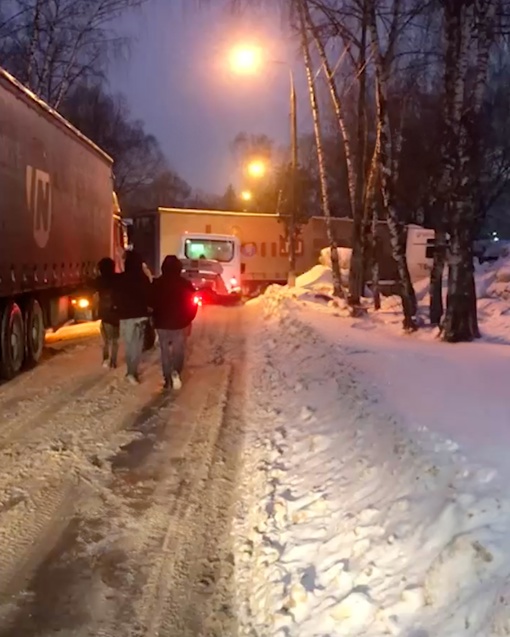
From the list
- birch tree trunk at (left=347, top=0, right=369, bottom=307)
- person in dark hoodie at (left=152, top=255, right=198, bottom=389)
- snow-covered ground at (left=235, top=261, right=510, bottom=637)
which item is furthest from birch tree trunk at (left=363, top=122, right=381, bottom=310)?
snow-covered ground at (left=235, top=261, right=510, bottom=637)

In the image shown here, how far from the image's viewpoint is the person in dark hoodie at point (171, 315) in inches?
498

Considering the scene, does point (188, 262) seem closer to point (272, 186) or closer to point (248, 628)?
point (248, 628)

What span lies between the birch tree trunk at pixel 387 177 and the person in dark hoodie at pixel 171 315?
5.28 m

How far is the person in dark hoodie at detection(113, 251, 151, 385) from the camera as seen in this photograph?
13.1m

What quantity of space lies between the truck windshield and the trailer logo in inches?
824

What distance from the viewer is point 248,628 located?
16.3ft

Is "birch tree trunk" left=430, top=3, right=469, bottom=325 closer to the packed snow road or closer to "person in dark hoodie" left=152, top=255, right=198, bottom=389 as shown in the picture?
"person in dark hoodie" left=152, top=255, right=198, bottom=389

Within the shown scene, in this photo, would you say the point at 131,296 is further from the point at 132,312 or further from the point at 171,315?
the point at 171,315

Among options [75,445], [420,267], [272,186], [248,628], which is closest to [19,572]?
Answer: [248,628]

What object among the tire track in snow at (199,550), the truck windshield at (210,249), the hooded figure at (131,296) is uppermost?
the truck windshield at (210,249)

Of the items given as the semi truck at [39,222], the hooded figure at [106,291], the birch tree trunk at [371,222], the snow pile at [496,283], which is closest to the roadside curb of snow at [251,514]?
the hooded figure at [106,291]

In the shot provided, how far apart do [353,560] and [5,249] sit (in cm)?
878

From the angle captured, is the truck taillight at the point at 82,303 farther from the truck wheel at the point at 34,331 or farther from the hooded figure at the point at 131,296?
the hooded figure at the point at 131,296

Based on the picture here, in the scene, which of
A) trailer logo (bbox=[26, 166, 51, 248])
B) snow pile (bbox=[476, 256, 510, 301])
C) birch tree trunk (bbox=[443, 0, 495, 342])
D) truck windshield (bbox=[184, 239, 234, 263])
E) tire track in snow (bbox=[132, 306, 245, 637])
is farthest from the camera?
truck windshield (bbox=[184, 239, 234, 263])
